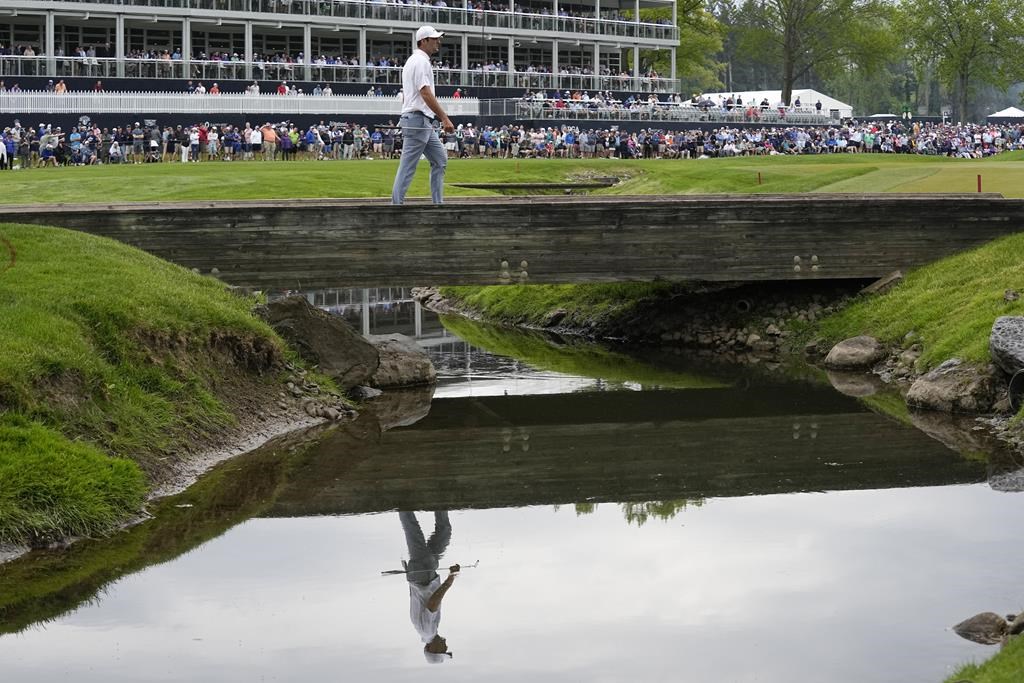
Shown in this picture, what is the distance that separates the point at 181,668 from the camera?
10781 mm

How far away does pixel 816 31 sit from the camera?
10900 cm

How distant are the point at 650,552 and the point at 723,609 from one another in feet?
5.93

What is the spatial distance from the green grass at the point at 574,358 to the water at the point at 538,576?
433 centimetres

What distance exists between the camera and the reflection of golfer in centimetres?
1147

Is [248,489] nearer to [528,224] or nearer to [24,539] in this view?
[24,539]

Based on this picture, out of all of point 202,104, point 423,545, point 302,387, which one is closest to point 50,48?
point 202,104

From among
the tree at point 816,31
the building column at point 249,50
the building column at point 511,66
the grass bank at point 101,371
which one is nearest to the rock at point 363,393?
the grass bank at point 101,371

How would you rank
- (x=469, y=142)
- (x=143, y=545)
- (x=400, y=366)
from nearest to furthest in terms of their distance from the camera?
(x=143, y=545), (x=400, y=366), (x=469, y=142)

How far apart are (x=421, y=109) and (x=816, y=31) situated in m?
93.0

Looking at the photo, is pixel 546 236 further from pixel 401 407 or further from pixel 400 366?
pixel 401 407

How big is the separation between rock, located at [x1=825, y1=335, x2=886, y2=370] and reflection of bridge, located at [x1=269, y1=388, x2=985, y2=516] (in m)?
2.07

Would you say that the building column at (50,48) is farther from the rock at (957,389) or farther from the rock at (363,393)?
the rock at (957,389)

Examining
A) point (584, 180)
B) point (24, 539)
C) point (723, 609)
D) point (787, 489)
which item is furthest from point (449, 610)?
point (584, 180)

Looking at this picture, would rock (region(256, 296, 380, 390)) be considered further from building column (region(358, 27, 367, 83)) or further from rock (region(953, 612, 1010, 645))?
building column (region(358, 27, 367, 83))
